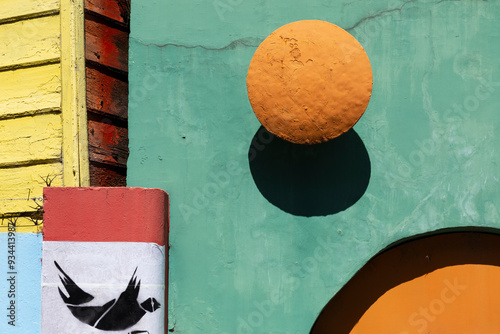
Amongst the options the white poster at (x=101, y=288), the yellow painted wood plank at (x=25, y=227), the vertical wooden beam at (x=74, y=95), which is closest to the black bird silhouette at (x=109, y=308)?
the white poster at (x=101, y=288)

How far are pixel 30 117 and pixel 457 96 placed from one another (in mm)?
3522

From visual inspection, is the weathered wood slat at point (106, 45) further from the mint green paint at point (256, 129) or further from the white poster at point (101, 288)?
the white poster at point (101, 288)

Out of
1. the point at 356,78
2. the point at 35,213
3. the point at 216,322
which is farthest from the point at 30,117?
the point at 356,78

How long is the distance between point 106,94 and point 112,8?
78cm

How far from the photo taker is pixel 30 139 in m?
5.22

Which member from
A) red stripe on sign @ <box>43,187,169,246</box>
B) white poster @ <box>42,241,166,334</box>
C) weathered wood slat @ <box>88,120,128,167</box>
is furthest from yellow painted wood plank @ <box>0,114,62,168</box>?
white poster @ <box>42,241,166,334</box>

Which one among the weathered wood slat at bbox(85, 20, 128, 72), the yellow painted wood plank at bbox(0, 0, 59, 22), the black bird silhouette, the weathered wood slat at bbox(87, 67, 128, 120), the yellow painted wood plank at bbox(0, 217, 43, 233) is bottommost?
the black bird silhouette

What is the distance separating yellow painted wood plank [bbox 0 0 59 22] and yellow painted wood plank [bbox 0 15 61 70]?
0.07 meters

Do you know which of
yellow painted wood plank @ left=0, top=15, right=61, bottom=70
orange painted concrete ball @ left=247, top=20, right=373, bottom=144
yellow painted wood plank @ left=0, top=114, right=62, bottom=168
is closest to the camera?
orange painted concrete ball @ left=247, top=20, right=373, bottom=144

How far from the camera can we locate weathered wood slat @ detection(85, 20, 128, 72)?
530 centimetres

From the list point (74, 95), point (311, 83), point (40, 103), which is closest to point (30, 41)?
point (40, 103)

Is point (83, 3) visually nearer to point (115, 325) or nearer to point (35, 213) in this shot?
point (35, 213)

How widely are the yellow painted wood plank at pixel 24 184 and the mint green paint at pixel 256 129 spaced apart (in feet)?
2.09

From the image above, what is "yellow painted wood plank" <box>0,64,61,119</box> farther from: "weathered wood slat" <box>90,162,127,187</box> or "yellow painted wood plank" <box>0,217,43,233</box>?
"yellow painted wood plank" <box>0,217,43,233</box>
